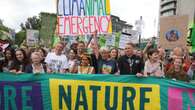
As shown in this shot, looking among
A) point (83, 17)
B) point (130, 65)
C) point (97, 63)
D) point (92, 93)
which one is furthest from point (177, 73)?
point (83, 17)

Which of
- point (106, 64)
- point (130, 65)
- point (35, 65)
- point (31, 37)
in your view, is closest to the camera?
point (35, 65)

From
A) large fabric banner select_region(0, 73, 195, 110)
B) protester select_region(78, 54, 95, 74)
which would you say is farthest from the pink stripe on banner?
protester select_region(78, 54, 95, 74)

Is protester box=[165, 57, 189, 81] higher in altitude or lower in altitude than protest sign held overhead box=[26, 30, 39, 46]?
lower

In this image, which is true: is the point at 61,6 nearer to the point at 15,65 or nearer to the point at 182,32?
the point at 15,65

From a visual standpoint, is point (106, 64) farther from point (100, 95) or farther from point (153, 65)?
point (100, 95)

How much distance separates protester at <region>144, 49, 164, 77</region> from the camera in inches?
332

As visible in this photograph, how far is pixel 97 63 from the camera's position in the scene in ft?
29.5

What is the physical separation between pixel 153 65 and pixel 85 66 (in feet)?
3.92

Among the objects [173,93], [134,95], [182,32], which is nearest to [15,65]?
[134,95]

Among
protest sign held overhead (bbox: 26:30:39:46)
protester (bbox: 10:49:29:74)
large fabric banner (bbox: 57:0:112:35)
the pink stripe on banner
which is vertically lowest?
the pink stripe on banner

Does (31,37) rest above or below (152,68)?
above

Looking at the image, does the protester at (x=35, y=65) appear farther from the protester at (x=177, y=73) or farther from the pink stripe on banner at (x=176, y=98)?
the pink stripe on banner at (x=176, y=98)

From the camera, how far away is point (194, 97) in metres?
7.36

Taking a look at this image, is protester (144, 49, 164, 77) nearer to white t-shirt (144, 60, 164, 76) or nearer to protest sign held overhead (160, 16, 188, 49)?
white t-shirt (144, 60, 164, 76)
